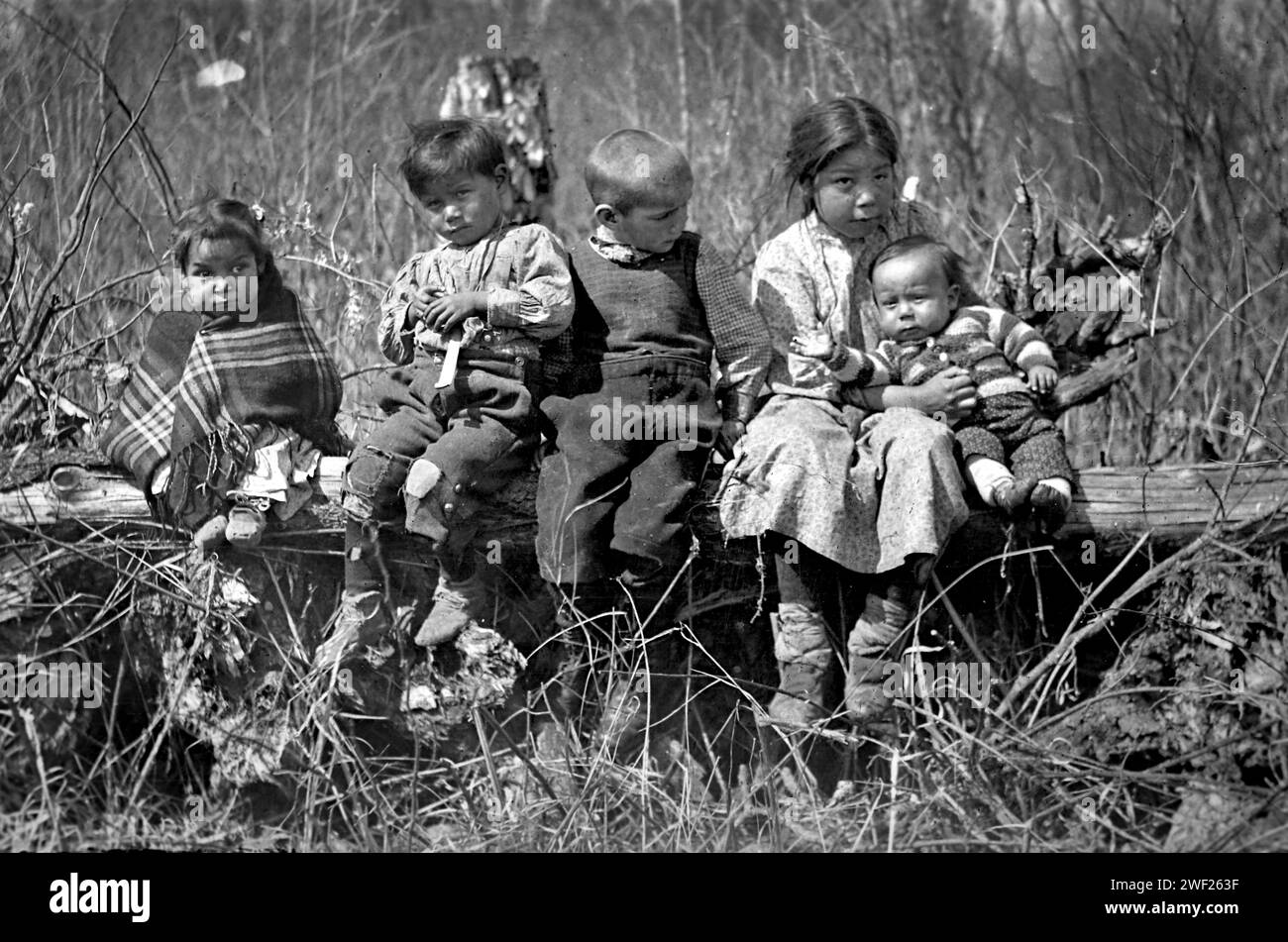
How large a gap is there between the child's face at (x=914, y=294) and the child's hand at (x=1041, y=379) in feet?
0.82

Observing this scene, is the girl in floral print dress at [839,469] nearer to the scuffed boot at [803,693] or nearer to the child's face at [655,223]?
the scuffed boot at [803,693]

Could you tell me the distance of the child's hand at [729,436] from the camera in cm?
339

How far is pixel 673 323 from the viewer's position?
134 inches

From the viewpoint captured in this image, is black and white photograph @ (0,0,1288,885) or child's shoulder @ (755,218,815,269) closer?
black and white photograph @ (0,0,1288,885)

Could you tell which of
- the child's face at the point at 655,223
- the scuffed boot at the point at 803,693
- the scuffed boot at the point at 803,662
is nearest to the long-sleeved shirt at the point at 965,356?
the child's face at the point at 655,223

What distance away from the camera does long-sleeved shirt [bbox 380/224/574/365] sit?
10.9 ft

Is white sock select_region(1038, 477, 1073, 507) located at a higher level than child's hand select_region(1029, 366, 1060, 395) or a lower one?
lower

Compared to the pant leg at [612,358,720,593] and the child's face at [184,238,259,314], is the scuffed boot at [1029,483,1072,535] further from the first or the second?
the child's face at [184,238,259,314]

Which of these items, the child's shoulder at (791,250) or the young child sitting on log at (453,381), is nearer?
the young child sitting on log at (453,381)

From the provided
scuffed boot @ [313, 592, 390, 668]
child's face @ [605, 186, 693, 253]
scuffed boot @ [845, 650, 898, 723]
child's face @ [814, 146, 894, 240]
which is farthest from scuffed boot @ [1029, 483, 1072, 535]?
scuffed boot @ [313, 592, 390, 668]

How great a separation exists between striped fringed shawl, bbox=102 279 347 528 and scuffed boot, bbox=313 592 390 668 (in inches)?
15.6

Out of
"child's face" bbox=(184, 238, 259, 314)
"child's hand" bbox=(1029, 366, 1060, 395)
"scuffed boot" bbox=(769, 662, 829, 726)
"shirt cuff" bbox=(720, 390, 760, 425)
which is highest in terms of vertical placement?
"child's face" bbox=(184, 238, 259, 314)
